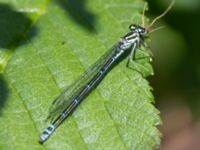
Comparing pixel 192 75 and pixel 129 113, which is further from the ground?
pixel 129 113

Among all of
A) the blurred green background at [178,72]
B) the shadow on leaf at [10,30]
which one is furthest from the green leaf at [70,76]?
the blurred green background at [178,72]

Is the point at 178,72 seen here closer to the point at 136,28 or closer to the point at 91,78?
the point at 136,28

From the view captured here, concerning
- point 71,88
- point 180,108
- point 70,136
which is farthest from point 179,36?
point 70,136

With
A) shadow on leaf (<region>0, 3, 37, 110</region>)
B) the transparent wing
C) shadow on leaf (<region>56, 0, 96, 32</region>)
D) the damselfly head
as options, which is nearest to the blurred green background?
the damselfly head

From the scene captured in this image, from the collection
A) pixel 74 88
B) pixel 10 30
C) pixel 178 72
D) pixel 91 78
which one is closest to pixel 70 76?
pixel 74 88

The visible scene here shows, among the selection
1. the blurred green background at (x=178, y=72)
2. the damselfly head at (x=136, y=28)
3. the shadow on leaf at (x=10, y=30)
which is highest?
the damselfly head at (x=136, y=28)

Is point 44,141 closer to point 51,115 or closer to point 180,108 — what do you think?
point 51,115

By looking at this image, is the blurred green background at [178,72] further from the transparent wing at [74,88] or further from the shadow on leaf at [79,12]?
the transparent wing at [74,88]
